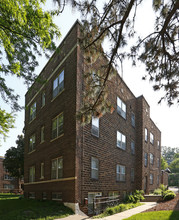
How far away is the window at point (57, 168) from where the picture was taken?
13.8 m

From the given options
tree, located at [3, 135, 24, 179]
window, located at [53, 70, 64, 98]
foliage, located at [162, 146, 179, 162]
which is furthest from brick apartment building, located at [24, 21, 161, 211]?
foliage, located at [162, 146, 179, 162]

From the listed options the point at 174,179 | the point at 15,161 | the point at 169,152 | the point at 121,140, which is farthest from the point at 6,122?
the point at 169,152

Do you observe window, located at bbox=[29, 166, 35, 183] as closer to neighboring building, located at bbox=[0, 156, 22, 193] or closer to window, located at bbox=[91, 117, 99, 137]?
window, located at bbox=[91, 117, 99, 137]

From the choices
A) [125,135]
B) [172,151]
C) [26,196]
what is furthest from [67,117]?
[172,151]

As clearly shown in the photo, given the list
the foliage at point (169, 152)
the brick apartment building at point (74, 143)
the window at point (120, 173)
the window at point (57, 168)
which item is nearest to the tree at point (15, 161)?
the brick apartment building at point (74, 143)

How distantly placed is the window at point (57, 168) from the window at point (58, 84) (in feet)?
16.1

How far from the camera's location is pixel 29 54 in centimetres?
987

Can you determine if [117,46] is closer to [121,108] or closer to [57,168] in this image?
[57,168]

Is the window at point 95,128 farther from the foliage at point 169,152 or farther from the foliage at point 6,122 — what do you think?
the foliage at point 169,152

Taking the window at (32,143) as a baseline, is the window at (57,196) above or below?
below

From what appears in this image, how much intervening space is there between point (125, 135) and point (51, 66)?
9.20 metres

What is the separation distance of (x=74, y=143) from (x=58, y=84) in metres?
5.61

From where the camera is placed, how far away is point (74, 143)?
40.5 feet

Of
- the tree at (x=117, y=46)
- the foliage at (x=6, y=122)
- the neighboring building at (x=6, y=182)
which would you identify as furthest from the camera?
the neighboring building at (x=6, y=182)
